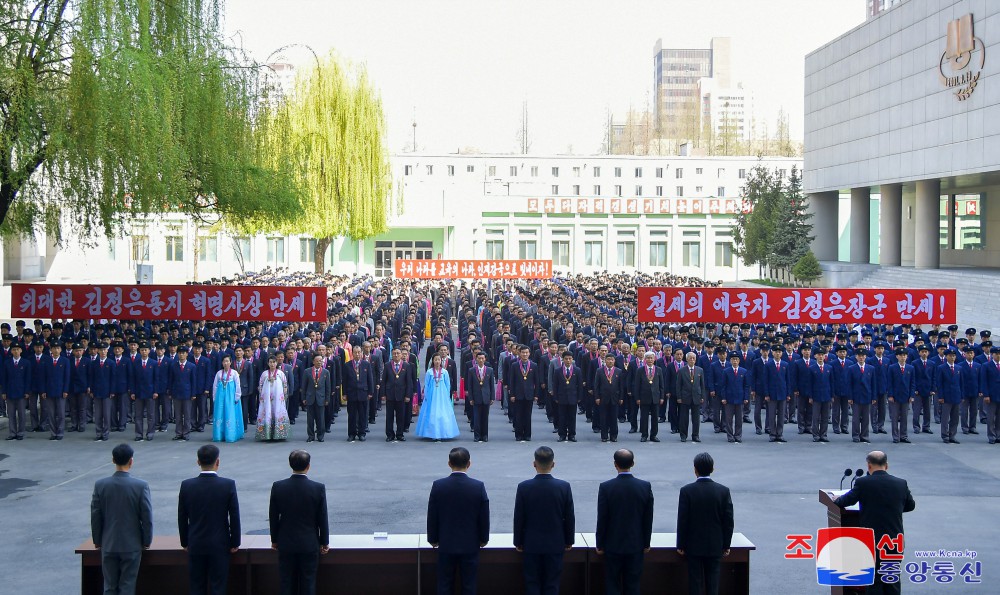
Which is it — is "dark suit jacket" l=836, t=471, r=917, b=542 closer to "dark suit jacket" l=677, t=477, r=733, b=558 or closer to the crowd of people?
"dark suit jacket" l=677, t=477, r=733, b=558

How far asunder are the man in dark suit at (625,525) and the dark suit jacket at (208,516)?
253 cm

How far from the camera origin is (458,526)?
21.9 feet

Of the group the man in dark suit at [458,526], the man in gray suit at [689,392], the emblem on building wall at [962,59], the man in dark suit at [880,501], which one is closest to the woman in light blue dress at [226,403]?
the man in gray suit at [689,392]

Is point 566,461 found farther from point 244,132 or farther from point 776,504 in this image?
point 244,132

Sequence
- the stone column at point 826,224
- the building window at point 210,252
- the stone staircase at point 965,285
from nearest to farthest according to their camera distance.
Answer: the stone staircase at point 965,285 → the stone column at point 826,224 → the building window at point 210,252

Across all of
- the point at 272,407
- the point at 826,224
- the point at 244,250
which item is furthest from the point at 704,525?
the point at 244,250

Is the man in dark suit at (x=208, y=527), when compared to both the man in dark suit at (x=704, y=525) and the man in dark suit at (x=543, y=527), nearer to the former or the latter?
the man in dark suit at (x=543, y=527)

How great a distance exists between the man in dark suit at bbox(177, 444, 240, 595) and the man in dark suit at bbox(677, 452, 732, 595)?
3.09 m

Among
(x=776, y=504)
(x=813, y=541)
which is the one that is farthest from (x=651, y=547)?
(x=776, y=504)

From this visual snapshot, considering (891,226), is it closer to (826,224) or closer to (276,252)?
(826,224)

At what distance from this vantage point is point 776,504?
10.9 metres

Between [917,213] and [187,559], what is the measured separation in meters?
38.1

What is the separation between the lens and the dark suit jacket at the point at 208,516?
6.66 meters

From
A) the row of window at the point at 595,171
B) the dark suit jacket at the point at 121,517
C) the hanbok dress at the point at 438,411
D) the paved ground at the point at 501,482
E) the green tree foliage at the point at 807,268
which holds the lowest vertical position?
the paved ground at the point at 501,482
